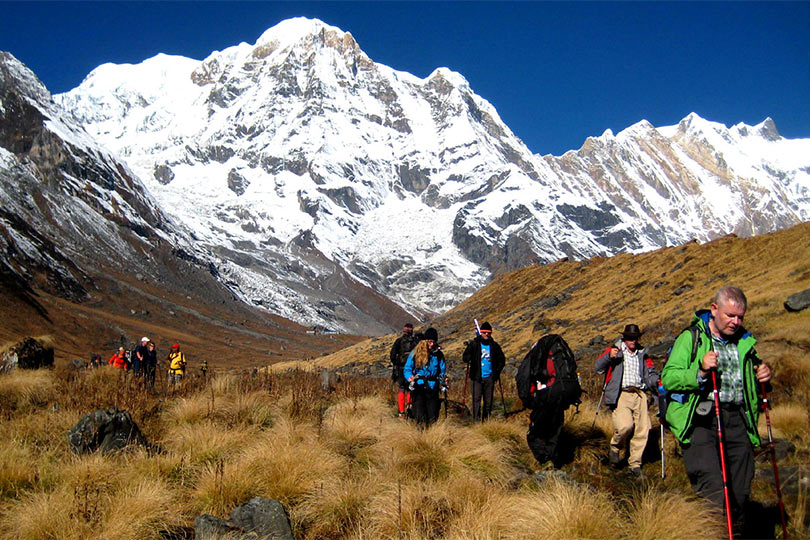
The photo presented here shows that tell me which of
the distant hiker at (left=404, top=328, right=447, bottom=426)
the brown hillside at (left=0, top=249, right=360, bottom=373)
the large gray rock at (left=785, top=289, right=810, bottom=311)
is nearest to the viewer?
the distant hiker at (left=404, top=328, right=447, bottom=426)

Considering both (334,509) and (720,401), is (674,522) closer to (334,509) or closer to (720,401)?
(720,401)

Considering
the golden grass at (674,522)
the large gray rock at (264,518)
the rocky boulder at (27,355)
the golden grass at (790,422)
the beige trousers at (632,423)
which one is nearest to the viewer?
the golden grass at (674,522)

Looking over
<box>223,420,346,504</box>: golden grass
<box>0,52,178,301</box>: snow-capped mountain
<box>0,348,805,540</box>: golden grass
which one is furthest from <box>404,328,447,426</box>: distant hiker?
<box>0,52,178,301</box>: snow-capped mountain

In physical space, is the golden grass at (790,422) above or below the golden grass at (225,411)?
below

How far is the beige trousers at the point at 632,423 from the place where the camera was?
24.8ft

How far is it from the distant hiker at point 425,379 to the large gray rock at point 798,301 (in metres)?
12.3

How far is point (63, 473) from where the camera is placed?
18.9ft

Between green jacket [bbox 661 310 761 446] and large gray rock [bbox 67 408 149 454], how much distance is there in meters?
5.78

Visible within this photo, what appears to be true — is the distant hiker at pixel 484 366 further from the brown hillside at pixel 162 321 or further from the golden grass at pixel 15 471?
the brown hillside at pixel 162 321

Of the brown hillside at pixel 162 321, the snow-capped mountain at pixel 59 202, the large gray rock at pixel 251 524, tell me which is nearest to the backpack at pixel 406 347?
the large gray rock at pixel 251 524

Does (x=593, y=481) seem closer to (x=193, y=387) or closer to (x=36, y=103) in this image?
(x=193, y=387)

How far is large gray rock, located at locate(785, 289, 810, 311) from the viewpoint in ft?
52.1

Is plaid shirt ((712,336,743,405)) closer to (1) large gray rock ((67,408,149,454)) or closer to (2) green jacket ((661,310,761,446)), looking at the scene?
(2) green jacket ((661,310,761,446))

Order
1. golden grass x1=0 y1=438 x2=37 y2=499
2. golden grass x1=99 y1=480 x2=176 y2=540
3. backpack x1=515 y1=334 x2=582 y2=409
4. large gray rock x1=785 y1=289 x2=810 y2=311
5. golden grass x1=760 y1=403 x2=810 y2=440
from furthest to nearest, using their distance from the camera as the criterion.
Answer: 1. large gray rock x1=785 y1=289 x2=810 y2=311
2. golden grass x1=760 y1=403 x2=810 y2=440
3. backpack x1=515 y1=334 x2=582 y2=409
4. golden grass x1=0 y1=438 x2=37 y2=499
5. golden grass x1=99 y1=480 x2=176 y2=540
